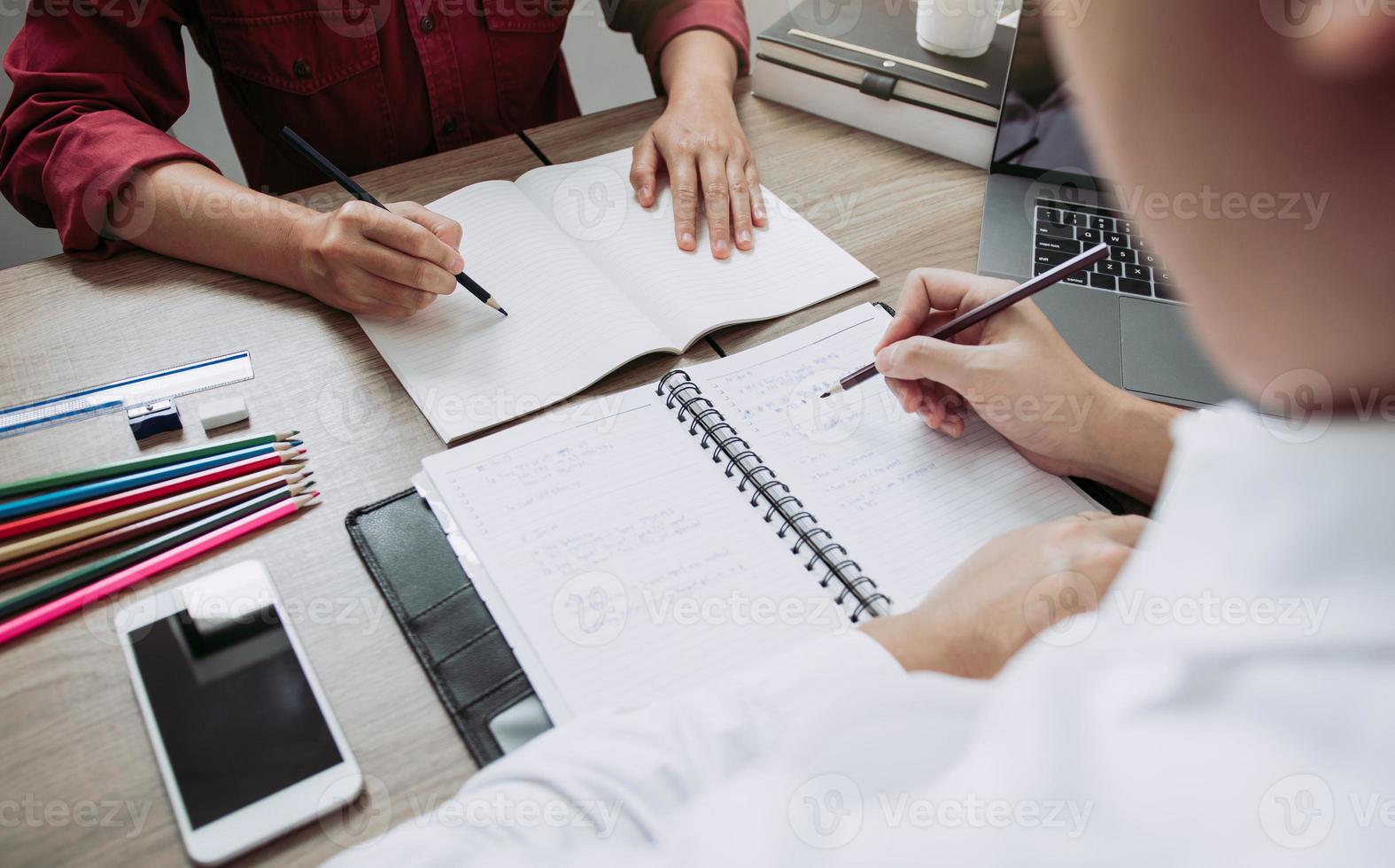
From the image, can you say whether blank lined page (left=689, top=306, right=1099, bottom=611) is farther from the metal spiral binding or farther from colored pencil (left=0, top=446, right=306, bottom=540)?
colored pencil (left=0, top=446, right=306, bottom=540)

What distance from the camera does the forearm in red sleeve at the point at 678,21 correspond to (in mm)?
1269

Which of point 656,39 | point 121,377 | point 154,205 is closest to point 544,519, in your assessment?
point 121,377

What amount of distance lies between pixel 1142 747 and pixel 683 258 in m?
0.69

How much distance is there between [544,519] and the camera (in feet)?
2.22

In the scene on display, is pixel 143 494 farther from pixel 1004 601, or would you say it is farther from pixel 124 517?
pixel 1004 601

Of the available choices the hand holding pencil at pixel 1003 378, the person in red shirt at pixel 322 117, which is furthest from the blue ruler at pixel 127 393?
the hand holding pencil at pixel 1003 378

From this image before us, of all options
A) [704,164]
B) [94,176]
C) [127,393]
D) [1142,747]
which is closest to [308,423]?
[127,393]

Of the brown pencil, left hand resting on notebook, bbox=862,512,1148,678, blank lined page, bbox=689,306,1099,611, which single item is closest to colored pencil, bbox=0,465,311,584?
the brown pencil

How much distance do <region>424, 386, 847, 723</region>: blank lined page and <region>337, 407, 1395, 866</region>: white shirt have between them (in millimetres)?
106

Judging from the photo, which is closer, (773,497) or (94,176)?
(773,497)

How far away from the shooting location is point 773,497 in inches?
27.1

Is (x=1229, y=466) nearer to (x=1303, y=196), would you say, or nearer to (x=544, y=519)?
(x=1303, y=196)

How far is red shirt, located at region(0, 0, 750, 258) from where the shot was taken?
36.2 inches

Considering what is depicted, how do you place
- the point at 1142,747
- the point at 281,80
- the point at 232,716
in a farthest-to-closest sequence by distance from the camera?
the point at 281,80, the point at 232,716, the point at 1142,747
